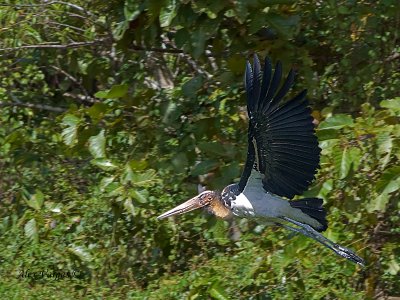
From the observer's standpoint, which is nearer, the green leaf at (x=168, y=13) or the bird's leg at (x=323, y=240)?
the bird's leg at (x=323, y=240)

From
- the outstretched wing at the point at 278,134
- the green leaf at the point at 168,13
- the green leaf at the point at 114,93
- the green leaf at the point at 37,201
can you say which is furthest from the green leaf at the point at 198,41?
the green leaf at the point at 37,201

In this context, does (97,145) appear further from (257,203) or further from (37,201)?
(257,203)

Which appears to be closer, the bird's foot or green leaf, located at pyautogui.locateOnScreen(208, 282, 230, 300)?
the bird's foot

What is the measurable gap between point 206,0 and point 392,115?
982 mm

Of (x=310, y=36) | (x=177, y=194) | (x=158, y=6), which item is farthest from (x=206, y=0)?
(x=177, y=194)

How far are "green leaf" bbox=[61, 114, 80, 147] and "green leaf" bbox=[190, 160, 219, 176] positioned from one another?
0.63 m

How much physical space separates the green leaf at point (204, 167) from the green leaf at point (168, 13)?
696 mm

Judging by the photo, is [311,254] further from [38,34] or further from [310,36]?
[38,34]

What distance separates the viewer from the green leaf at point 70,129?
17.6 feet

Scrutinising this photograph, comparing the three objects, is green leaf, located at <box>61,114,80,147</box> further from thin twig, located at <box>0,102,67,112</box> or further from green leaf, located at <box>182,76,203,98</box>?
thin twig, located at <box>0,102,67,112</box>

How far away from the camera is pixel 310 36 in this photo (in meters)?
5.61

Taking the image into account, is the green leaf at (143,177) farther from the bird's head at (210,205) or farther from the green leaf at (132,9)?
the green leaf at (132,9)

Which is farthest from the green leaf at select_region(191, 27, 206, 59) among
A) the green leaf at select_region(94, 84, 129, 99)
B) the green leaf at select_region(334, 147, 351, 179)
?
the green leaf at select_region(334, 147, 351, 179)

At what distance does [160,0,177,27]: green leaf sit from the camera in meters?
4.95
